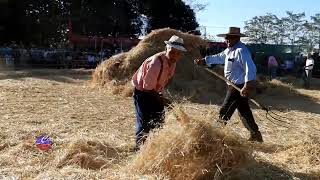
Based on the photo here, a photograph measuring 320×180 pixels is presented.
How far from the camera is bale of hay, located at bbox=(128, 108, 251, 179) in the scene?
17.5 feet

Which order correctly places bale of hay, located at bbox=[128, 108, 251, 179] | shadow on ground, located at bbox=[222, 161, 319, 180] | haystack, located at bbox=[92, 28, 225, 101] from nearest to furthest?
bale of hay, located at bbox=[128, 108, 251, 179] → shadow on ground, located at bbox=[222, 161, 319, 180] → haystack, located at bbox=[92, 28, 225, 101]

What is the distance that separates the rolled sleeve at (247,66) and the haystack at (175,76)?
704cm

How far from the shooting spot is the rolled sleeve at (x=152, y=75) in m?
6.31

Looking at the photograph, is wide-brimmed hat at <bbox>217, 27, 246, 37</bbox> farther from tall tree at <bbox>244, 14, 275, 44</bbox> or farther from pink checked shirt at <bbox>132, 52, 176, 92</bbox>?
tall tree at <bbox>244, 14, 275, 44</bbox>

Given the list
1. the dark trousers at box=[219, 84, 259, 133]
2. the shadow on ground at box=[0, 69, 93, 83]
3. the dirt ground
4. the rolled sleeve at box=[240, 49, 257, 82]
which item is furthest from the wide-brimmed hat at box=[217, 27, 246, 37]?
the shadow on ground at box=[0, 69, 93, 83]

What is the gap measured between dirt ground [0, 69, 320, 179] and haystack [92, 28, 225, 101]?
1.77 feet

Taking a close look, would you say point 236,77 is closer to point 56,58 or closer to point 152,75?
point 152,75

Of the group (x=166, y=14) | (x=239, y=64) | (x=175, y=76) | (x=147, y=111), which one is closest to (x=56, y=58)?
(x=175, y=76)

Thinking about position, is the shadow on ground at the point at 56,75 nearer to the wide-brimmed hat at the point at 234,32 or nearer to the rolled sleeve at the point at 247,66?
the wide-brimmed hat at the point at 234,32

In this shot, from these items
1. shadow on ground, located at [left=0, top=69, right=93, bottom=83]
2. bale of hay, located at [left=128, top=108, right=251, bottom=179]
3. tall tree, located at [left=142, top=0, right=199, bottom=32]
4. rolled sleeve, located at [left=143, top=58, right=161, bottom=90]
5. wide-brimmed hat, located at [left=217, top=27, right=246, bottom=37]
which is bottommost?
shadow on ground, located at [left=0, top=69, right=93, bottom=83]

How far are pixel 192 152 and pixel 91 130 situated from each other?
11.6ft

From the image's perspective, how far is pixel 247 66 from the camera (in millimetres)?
7461

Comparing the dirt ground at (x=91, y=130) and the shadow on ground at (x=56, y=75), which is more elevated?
the shadow on ground at (x=56, y=75)

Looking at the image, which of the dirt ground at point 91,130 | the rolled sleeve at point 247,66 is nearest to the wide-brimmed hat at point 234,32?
the rolled sleeve at point 247,66
